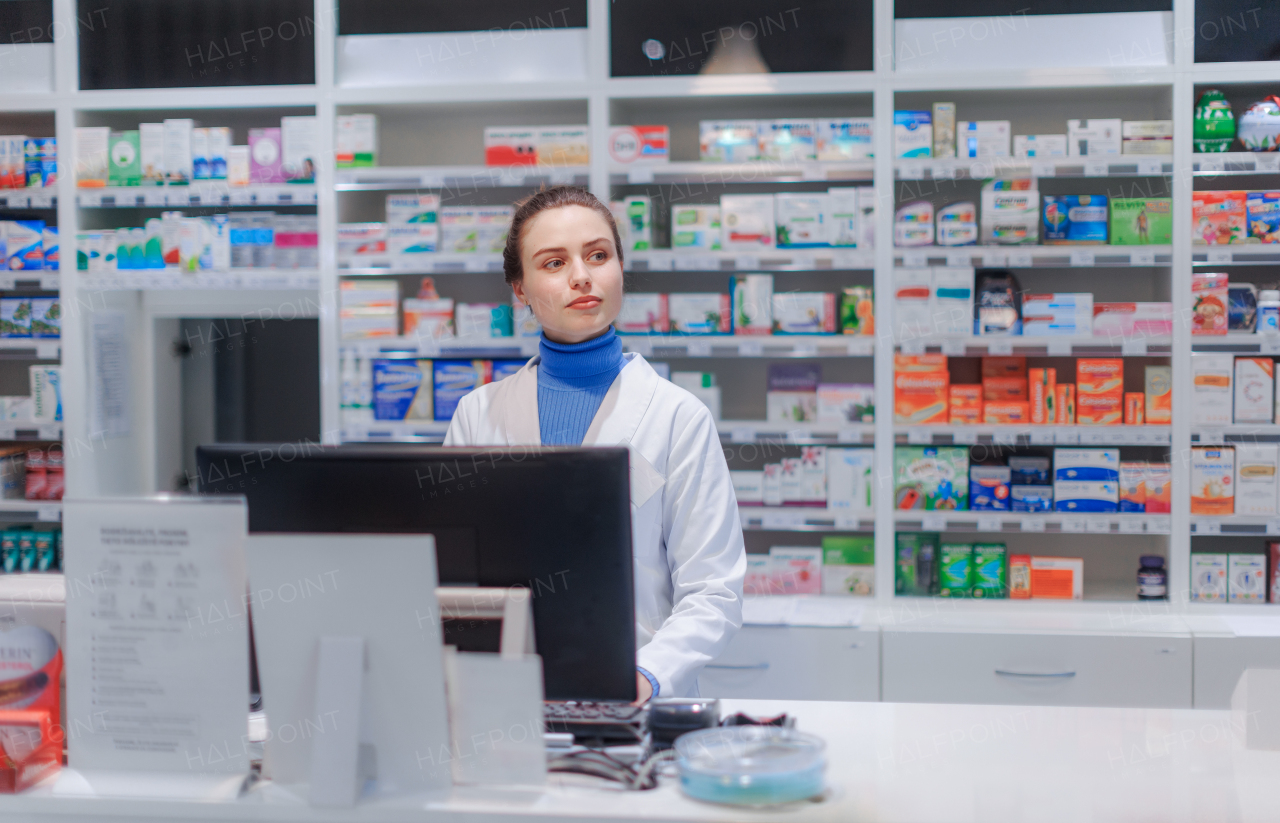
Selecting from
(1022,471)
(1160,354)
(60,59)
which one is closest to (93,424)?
(60,59)

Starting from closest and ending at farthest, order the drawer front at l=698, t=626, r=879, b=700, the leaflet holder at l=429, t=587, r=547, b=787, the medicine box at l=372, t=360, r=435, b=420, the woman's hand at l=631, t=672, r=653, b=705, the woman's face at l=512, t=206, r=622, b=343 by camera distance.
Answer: the leaflet holder at l=429, t=587, r=547, b=787, the woman's hand at l=631, t=672, r=653, b=705, the woman's face at l=512, t=206, r=622, b=343, the drawer front at l=698, t=626, r=879, b=700, the medicine box at l=372, t=360, r=435, b=420

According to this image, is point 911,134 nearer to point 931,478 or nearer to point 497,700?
point 931,478

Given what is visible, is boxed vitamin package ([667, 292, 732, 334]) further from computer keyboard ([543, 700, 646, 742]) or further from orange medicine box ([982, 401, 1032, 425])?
computer keyboard ([543, 700, 646, 742])

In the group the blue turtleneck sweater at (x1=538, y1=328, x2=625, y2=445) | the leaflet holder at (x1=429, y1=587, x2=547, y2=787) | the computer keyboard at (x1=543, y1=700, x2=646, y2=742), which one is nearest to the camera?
the leaflet holder at (x1=429, y1=587, x2=547, y2=787)

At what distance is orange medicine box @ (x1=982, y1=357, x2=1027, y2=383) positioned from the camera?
142 inches

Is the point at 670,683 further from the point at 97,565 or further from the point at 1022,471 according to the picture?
the point at 1022,471

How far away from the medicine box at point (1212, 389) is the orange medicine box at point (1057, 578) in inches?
26.6

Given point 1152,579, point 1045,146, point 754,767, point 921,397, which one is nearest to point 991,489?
point 921,397

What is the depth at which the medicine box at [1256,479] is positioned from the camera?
11.2 feet

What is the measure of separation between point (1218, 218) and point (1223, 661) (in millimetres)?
1534

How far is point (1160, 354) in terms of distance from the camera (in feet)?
11.3

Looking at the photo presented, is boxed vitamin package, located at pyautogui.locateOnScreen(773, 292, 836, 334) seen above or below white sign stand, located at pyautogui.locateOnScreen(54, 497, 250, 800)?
above

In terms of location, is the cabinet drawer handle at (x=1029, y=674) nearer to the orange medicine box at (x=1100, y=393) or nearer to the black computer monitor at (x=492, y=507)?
the orange medicine box at (x=1100, y=393)

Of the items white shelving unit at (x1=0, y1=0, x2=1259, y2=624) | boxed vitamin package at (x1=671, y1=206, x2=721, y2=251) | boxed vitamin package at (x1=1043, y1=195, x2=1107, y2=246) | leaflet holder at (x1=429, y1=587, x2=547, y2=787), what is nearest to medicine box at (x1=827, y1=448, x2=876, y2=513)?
white shelving unit at (x1=0, y1=0, x2=1259, y2=624)
